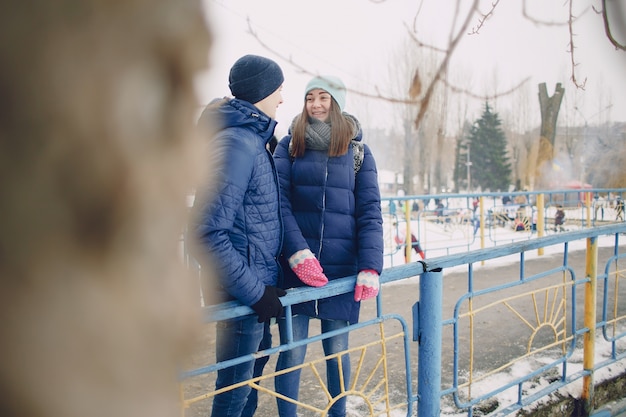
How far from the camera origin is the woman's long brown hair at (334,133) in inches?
77.3

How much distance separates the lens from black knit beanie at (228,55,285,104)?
1706 millimetres

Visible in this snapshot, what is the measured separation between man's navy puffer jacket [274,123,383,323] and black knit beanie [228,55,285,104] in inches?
15.7

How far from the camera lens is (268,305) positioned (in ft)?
4.97

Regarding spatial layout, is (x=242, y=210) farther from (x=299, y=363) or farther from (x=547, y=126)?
(x=547, y=126)

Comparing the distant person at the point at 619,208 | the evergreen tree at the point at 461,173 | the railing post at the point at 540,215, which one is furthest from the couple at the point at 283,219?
the evergreen tree at the point at 461,173

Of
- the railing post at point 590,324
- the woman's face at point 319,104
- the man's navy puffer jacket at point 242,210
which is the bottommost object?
the railing post at point 590,324

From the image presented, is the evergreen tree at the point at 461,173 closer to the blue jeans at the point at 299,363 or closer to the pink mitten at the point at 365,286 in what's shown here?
the blue jeans at the point at 299,363

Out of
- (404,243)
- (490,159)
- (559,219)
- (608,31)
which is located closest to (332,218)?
(608,31)

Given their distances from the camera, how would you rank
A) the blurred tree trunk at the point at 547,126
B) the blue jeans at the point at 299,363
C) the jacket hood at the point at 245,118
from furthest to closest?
the blurred tree trunk at the point at 547,126 < the blue jeans at the point at 299,363 < the jacket hood at the point at 245,118

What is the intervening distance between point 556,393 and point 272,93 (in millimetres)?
2575

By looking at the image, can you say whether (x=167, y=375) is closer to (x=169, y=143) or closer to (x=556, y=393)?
(x=169, y=143)

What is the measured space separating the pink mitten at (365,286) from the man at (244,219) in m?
0.34

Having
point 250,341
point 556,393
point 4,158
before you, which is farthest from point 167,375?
point 556,393

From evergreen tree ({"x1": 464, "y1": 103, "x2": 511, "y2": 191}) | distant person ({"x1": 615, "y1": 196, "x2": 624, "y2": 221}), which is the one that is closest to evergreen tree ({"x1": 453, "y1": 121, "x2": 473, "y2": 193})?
evergreen tree ({"x1": 464, "y1": 103, "x2": 511, "y2": 191})
